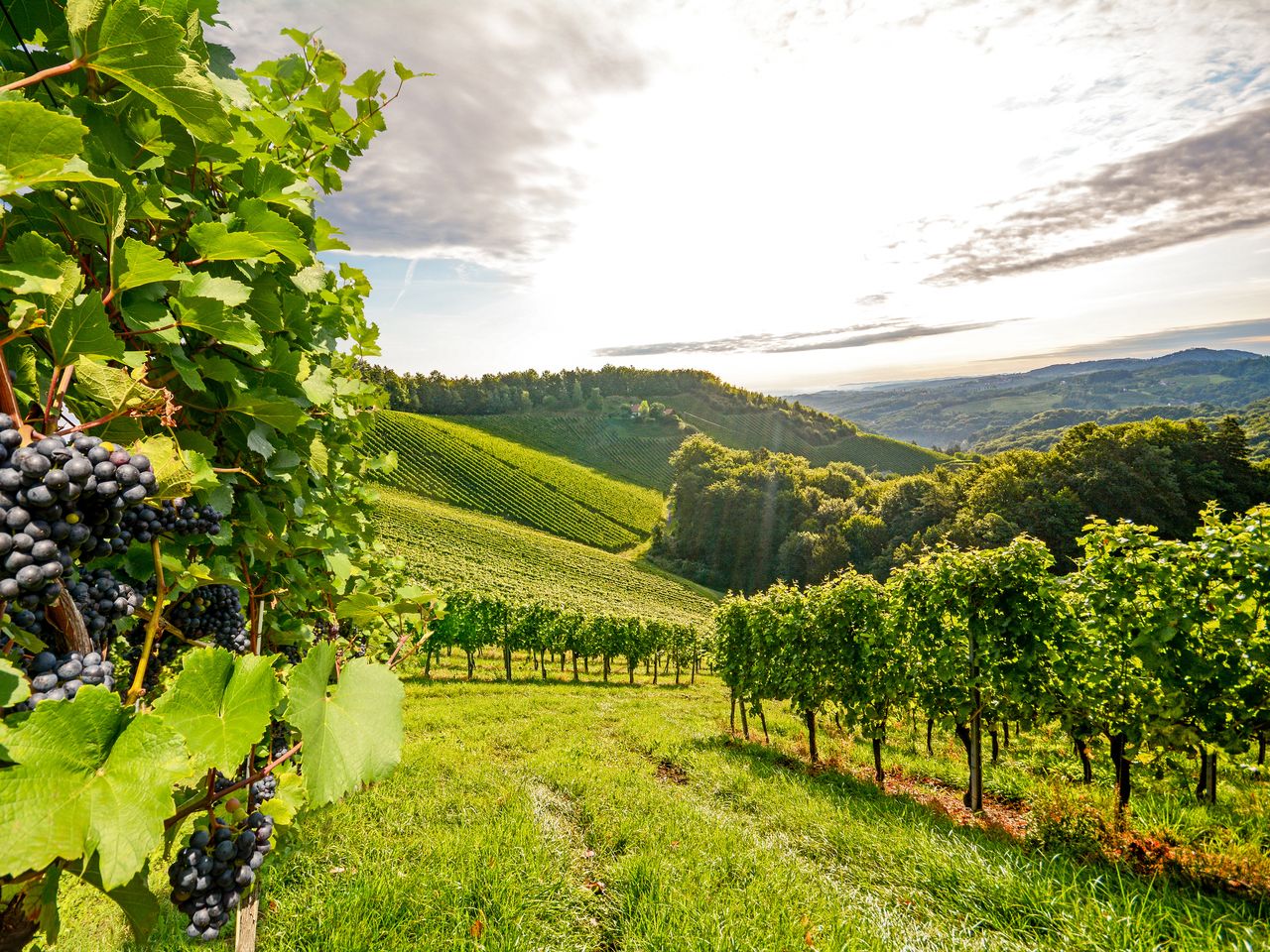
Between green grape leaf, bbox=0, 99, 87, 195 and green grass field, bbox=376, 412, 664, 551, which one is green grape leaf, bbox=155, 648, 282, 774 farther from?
green grass field, bbox=376, 412, 664, 551

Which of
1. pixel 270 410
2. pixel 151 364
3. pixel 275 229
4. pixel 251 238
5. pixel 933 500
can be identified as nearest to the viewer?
pixel 251 238

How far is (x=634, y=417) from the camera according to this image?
126m

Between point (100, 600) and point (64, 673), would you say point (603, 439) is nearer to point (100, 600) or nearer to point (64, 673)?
point (100, 600)

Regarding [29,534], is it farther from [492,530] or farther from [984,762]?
[492,530]

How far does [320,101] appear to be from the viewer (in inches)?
88.3

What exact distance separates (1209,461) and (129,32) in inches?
2830

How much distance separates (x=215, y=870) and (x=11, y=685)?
49.2 inches

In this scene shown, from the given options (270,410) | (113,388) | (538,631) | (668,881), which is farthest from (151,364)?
(538,631)

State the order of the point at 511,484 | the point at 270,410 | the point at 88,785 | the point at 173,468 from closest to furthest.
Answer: the point at 88,785, the point at 173,468, the point at 270,410, the point at 511,484

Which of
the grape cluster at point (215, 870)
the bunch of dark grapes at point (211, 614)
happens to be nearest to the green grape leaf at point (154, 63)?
the bunch of dark grapes at point (211, 614)

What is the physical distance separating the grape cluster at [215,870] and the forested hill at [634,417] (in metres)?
91.0

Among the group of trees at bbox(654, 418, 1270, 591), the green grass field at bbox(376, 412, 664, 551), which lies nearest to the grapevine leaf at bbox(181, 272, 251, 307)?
the group of trees at bbox(654, 418, 1270, 591)

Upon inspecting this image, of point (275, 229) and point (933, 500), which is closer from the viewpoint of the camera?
point (275, 229)

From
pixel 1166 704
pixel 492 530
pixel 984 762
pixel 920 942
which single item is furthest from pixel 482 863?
pixel 492 530
